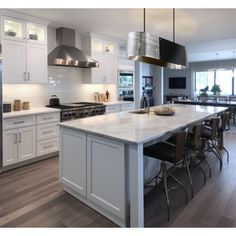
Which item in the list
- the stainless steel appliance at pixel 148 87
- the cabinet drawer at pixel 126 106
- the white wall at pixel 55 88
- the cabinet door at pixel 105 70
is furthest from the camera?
the stainless steel appliance at pixel 148 87

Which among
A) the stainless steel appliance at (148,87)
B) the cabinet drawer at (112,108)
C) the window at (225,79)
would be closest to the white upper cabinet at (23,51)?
the cabinet drawer at (112,108)

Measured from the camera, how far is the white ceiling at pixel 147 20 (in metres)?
3.74

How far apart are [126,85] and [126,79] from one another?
0.60 ft

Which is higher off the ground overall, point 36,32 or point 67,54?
point 36,32

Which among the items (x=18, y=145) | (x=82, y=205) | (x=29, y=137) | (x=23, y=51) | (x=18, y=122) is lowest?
(x=82, y=205)

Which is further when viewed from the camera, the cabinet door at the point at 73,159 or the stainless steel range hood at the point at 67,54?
the stainless steel range hood at the point at 67,54

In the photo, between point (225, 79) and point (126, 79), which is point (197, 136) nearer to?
point (126, 79)

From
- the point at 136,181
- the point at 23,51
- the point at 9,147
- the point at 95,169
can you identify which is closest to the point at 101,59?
the point at 23,51

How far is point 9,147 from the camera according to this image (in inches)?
139

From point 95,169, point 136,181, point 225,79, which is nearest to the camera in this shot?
point 136,181

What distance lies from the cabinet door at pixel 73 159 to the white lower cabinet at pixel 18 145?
1.18 m

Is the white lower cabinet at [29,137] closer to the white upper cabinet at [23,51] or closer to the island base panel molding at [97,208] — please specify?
the white upper cabinet at [23,51]

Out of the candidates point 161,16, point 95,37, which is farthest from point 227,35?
point 95,37

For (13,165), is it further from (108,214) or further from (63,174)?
(108,214)
